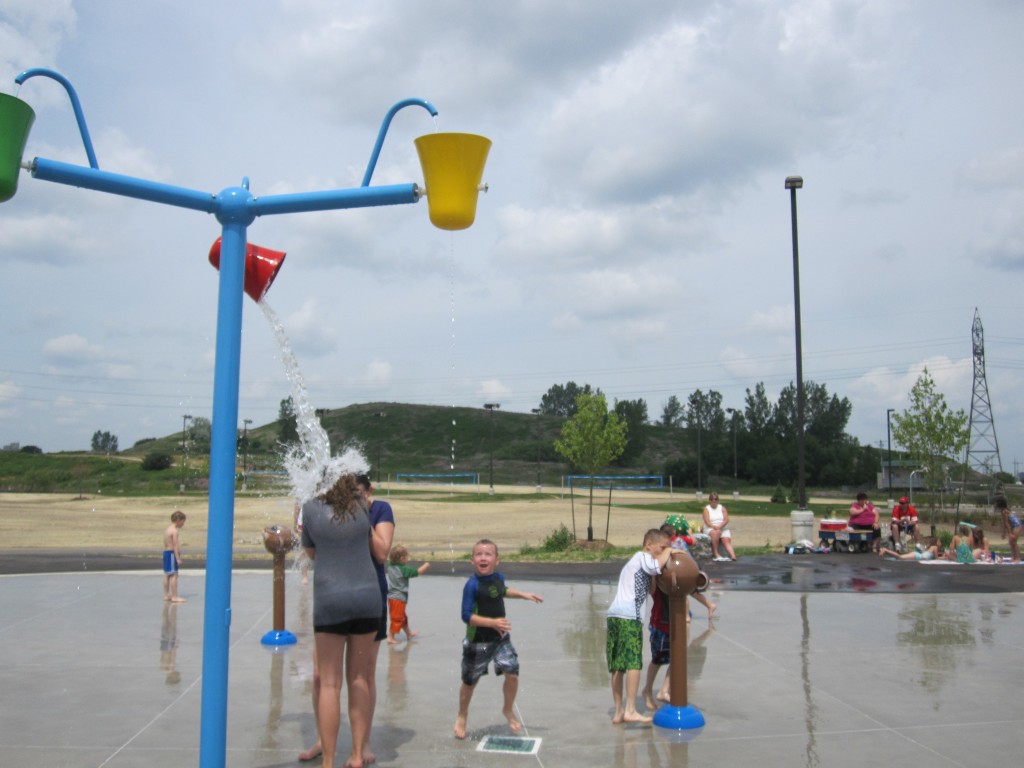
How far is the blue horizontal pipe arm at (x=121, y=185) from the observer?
4125 mm

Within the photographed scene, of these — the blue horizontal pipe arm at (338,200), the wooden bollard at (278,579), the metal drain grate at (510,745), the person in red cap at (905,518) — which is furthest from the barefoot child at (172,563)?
the person in red cap at (905,518)

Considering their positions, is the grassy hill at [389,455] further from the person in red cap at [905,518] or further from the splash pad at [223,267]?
the splash pad at [223,267]

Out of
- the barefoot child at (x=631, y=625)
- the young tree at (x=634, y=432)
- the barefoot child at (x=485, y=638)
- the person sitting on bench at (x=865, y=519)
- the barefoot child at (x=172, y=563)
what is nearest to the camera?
the barefoot child at (x=485, y=638)

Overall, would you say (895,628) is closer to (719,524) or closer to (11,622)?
(719,524)

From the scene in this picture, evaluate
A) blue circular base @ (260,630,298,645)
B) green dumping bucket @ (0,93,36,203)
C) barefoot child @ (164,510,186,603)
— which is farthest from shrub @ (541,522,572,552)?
green dumping bucket @ (0,93,36,203)

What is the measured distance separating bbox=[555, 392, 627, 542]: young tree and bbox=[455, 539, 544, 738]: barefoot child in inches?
668

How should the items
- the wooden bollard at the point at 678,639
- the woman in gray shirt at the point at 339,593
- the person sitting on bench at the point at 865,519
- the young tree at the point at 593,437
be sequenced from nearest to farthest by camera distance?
the woman in gray shirt at the point at 339,593, the wooden bollard at the point at 678,639, the person sitting on bench at the point at 865,519, the young tree at the point at 593,437

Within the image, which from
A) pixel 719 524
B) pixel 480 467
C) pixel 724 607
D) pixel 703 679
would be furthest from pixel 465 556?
pixel 480 467

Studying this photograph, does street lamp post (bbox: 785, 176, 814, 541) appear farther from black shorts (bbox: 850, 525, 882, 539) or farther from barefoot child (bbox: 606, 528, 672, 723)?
barefoot child (bbox: 606, 528, 672, 723)

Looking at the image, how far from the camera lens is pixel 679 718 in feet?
19.2

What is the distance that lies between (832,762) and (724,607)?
5.79 metres

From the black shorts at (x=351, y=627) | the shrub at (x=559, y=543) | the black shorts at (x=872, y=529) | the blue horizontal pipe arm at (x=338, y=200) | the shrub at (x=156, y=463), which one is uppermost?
the blue horizontal pipe arm at (x=338, y=200)

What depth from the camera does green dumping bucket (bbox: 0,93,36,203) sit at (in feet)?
12.7

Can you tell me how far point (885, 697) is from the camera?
653 cm
